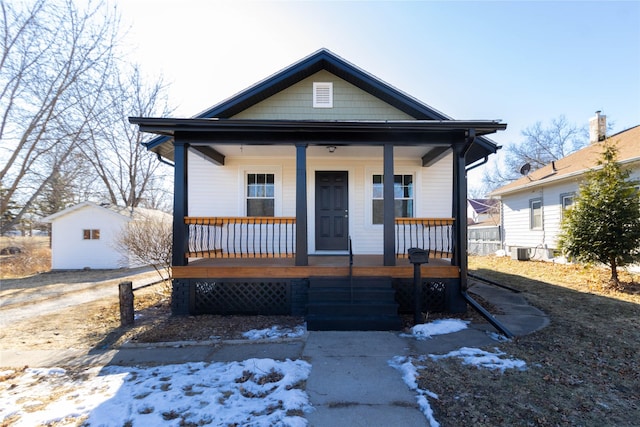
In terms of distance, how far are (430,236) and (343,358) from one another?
485 centimetres

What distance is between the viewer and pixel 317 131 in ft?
18.3

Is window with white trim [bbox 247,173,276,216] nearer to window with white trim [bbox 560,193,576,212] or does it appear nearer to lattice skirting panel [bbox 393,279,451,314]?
lattice skirting panel [bbox 393,279,451,314]

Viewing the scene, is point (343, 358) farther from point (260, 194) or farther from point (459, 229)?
point (260, 194)

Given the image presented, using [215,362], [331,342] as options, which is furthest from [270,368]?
[331,342]

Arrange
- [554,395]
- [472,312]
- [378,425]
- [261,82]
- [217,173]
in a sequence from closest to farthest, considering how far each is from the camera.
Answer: [378,425] < [554,395] < [472,312] < [261,82] < [217,173]

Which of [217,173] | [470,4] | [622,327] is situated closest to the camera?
[622,327]

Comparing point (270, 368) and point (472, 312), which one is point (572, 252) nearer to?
point (472, 312)

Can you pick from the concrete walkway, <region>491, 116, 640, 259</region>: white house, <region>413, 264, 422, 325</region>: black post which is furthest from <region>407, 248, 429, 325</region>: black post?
<region>491, 116, 640, 259</region>: white house

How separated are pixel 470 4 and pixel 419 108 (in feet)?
16.3

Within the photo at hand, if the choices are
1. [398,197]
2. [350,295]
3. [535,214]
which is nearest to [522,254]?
[535,214]

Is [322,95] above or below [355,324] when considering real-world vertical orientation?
above

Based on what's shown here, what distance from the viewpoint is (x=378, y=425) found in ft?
7.97

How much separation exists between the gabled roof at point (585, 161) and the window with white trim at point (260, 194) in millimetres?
9113

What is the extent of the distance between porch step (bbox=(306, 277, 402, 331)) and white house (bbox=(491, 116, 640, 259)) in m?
8.60
